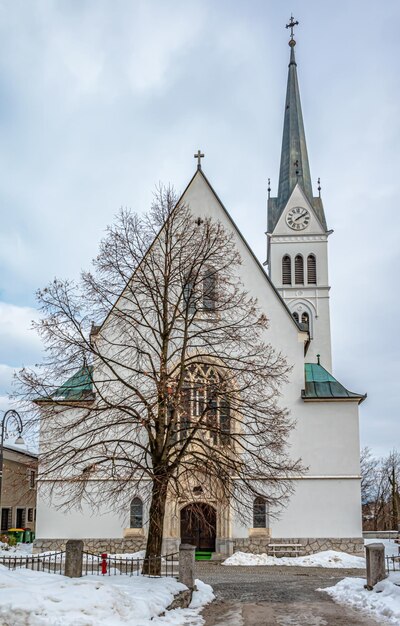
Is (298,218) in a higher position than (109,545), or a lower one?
higher

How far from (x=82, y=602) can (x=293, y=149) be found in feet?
132

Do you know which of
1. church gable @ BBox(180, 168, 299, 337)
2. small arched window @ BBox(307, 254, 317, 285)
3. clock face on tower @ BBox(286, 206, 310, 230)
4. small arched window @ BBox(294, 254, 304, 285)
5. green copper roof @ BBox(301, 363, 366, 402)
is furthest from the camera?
clock face on tower @ BBox(286, 206, 310, 230)

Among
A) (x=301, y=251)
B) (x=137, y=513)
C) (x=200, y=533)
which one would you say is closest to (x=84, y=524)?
(x=137, y=513)

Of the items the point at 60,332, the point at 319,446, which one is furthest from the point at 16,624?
the point at 319,446

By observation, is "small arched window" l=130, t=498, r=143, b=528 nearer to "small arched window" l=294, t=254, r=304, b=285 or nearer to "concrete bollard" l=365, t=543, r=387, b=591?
"concrete bollard" l=365, t=543, r=387, b=591

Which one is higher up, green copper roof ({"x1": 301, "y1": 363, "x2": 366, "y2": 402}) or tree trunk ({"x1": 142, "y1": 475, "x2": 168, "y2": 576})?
green copper roof ({"x1": 301, "y1": 363, "x2": 366, "y2": 402})

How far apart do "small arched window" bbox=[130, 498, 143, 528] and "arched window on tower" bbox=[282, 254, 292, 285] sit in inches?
867

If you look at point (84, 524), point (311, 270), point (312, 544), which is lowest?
point (312, 544)

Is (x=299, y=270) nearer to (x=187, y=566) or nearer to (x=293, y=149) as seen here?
(x=293, y=149)

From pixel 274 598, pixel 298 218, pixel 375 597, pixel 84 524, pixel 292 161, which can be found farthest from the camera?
pixel 292 161

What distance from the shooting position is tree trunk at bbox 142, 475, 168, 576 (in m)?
14.7

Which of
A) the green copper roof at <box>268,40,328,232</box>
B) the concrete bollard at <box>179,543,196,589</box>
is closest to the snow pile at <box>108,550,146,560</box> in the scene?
the concrete bollard at <box>179,543,196,589</box>

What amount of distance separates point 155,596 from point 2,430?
31.4ft

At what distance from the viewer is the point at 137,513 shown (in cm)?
2470
